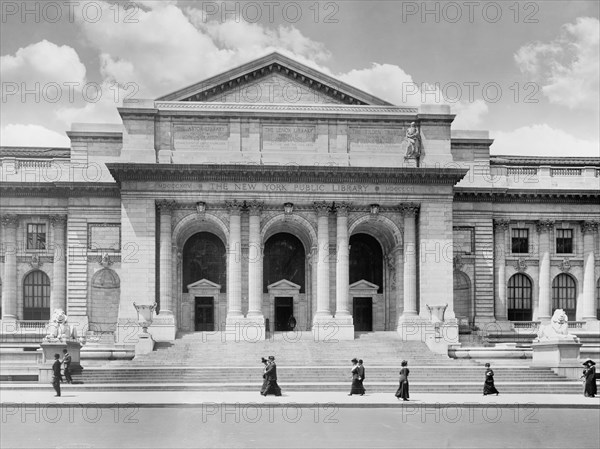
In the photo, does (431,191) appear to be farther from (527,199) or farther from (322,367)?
(322,367)

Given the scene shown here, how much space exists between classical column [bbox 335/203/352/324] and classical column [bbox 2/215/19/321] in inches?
853

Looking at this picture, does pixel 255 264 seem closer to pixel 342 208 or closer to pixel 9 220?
pixel 342 208

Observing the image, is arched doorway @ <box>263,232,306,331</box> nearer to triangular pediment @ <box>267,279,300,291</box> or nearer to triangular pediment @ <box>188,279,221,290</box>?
triangular pediment @ <box>267,279,300,291</box>

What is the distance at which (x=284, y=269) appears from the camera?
5844 centimetres

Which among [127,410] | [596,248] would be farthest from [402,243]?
[127,410]

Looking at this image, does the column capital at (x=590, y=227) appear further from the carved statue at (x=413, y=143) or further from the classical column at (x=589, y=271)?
the carved statue at (x=413, y=143)

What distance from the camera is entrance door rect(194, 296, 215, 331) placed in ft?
186

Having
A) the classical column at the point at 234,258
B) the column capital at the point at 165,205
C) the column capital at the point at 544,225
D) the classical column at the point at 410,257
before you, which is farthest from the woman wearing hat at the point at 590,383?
the column capital at the point at 165,205

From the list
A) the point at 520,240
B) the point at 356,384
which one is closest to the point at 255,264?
the point at 356,384


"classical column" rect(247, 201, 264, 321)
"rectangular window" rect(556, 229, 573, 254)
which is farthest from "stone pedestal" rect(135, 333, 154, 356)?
"rectangular window" rect(556, 229, 573, 254)

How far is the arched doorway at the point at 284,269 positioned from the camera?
57656 millimetres

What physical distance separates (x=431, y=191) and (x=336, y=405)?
2602 centimetres

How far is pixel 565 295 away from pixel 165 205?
A: 28.9m

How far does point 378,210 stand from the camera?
5522cm
